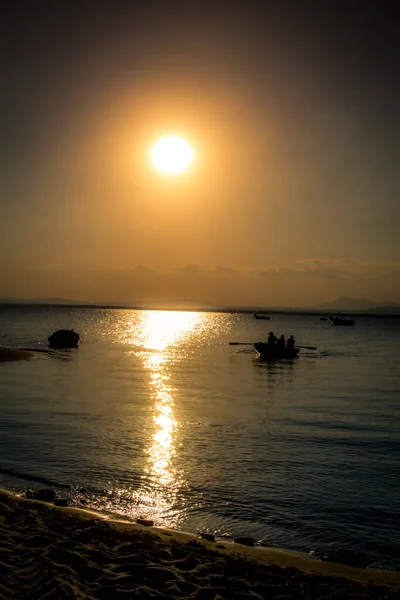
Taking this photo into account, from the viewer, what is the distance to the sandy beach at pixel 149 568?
7.84 m

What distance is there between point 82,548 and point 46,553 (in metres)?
0.66

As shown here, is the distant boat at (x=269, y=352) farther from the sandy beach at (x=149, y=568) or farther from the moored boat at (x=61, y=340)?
the sandy beach at (x=149, y=568)

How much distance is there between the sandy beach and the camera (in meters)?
7.84

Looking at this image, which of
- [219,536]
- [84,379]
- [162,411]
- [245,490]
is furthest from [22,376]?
[219,536]

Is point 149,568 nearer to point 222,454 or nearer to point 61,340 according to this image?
point 222,454

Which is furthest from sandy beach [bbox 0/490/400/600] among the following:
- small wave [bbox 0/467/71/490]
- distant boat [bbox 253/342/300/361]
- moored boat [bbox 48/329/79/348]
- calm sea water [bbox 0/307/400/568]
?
moored boat [bbox 48/329/79/348]

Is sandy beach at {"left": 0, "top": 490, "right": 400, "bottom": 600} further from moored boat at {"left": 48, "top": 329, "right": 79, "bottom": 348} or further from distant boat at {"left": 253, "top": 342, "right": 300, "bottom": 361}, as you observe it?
moored boat at {"left": 48, "top": 329, "right": 79, "bottom": 348}

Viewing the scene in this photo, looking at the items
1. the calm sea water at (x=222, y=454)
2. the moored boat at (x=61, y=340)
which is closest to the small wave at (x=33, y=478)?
the calm sea water at (x=222, y=454)

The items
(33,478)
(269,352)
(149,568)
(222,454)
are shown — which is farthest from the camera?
(269,352)

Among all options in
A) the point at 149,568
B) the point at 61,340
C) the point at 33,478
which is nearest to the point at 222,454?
the point at 33,478

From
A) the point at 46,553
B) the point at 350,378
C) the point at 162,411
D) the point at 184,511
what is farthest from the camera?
the point at 350,378

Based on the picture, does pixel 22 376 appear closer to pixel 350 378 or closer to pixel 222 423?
pixel 222 423

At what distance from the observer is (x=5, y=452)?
17250mm

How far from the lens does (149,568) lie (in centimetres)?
862
